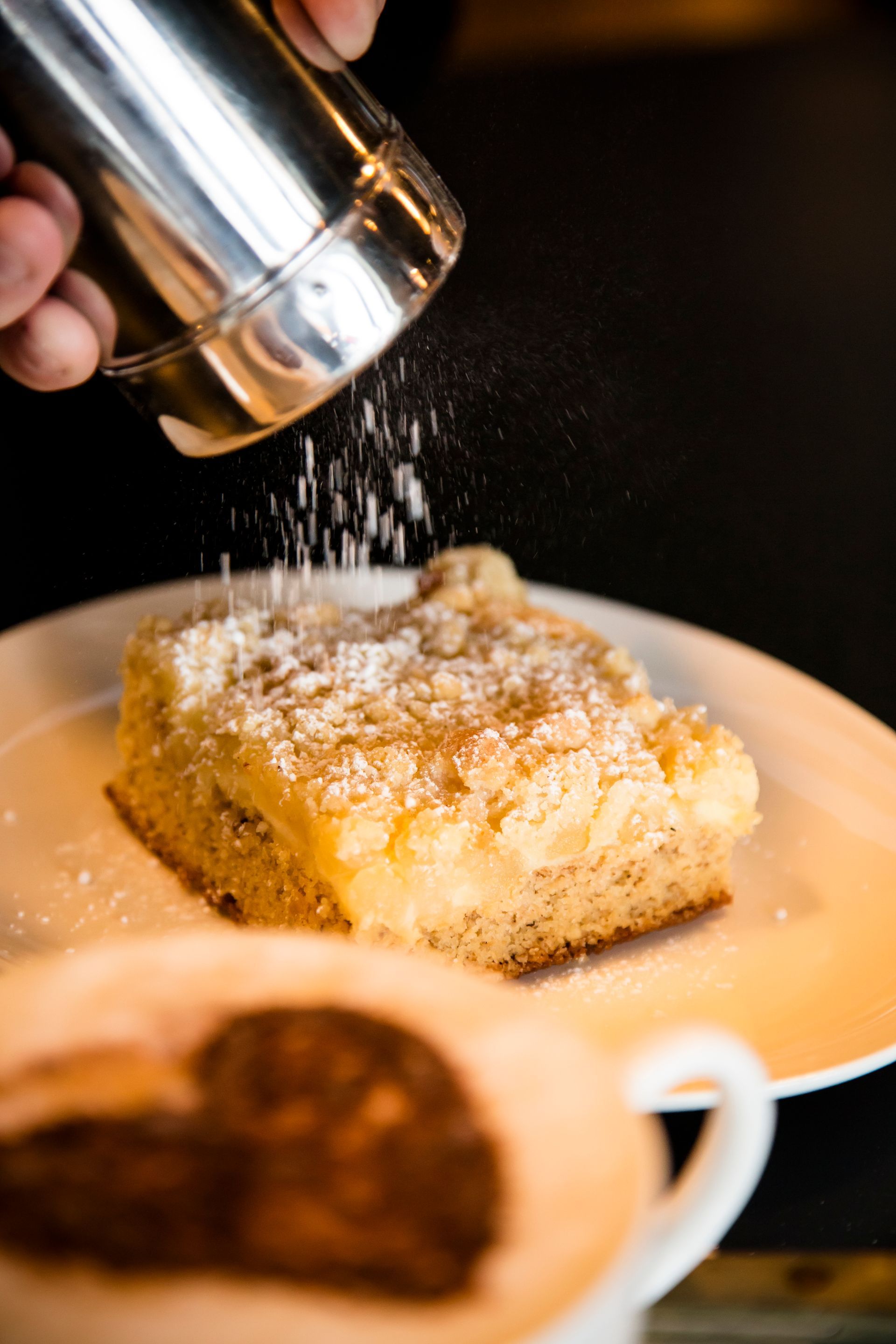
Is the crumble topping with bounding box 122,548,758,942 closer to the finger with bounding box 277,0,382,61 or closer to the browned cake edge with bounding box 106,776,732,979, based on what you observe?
the browned cake edge with bounding box 106,776,732,979

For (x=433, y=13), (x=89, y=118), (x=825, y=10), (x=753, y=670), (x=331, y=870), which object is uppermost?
(x=89, y=118)

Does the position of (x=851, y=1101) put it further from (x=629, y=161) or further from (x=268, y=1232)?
(x=629, y=161)

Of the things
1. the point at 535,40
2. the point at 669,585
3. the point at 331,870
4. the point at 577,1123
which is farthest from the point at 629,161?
the point at 577,1123

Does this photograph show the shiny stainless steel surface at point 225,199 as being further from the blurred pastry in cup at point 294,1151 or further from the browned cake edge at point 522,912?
the blurred pastry in cup at point 294,1151

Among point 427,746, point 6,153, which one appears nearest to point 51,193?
point 6,153

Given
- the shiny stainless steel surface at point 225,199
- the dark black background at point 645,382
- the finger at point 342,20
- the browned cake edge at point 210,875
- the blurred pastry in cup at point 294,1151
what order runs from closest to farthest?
the blurred pastry in cup at point 294,1151
the shiny stainless steel surface at point 225,199
the finger at point 342,20
the browned cake edge at point 210,875
the dark black background at point 645,382

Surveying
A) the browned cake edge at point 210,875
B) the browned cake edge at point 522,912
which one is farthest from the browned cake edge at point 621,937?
the browned cake edge at point 210,875

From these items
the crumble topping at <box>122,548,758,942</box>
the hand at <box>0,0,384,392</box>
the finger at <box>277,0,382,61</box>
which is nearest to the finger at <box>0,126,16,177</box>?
the hand at <box>0,0,384,392</box>
